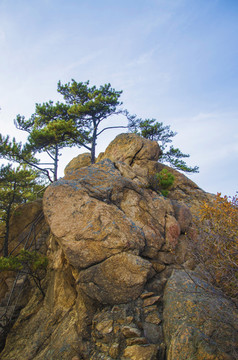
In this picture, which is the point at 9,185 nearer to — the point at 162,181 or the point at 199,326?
the point at 162,181

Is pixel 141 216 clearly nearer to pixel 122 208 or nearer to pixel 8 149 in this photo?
pixel 122 208

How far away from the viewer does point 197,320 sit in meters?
5.28

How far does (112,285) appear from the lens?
267 inches

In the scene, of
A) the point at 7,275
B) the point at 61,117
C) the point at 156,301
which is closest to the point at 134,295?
the point at 156,301

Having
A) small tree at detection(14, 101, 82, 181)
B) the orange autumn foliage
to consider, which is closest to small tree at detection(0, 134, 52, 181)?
small tree at detection(14, 101, 82, 181)

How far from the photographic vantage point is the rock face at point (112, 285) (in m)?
5.50

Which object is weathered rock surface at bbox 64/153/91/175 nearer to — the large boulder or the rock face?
the large boulder

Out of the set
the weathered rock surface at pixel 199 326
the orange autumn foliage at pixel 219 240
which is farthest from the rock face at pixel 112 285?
the orange autumn foliage at pixel 219 240

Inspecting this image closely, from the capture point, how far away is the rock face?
18.0ft

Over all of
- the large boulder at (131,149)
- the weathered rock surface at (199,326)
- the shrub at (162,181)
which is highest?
the large boulder at (131,149)

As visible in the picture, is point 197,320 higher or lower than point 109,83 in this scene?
lower

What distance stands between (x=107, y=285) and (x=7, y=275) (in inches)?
392

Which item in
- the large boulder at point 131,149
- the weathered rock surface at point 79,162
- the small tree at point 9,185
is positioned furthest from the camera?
the weathered rock surface at point 79,162

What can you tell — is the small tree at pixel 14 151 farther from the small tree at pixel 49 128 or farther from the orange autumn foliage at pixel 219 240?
Answer: the orange autumn foliage at pixel 219 240
